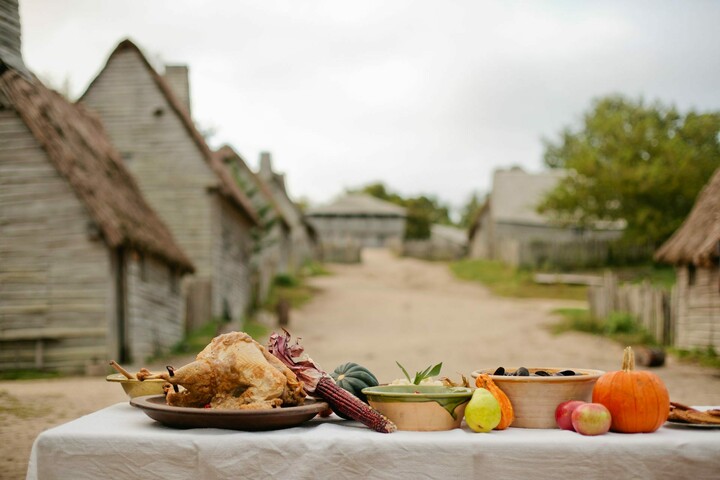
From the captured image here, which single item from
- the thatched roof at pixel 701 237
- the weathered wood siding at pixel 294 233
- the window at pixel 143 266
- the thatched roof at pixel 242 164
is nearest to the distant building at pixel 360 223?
the weathered wood siding at pixel 294 233

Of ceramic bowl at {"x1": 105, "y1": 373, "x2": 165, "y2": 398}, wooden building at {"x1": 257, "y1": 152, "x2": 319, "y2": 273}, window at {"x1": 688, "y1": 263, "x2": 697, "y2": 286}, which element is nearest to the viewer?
ceramic bowl at {"x1": 105, "y1": 373, "x2": 165, "y2": 398}

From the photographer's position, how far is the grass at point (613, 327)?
54.0ft

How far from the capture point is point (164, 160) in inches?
738

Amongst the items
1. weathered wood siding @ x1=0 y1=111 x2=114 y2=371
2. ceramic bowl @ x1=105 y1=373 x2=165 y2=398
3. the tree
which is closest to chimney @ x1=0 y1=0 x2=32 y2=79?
weathered wood siding @ x1=0 y1=111 x2=114 y2=371

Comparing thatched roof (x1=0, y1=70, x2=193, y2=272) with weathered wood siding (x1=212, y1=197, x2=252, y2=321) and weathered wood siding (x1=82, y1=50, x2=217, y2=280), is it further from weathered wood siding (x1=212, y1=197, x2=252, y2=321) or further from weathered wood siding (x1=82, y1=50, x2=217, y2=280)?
weathered wood siding (x1=212, y1=197, x2=252, y2=321)

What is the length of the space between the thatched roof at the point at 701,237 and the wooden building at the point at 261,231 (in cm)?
1302

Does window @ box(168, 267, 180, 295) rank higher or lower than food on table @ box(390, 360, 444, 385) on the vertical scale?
lower

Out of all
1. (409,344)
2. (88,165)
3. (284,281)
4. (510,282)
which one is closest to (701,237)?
(409,344)

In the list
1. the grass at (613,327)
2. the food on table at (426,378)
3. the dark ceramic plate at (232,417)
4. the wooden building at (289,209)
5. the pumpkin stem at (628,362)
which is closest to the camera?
the dark ceramic plate at (232,417)

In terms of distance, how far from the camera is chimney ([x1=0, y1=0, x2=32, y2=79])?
6.86m

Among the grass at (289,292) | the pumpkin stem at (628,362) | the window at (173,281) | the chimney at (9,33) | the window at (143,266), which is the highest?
the chimney at (9,33)

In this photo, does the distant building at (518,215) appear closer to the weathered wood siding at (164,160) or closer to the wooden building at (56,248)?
the weathered wood siding at (164,160)

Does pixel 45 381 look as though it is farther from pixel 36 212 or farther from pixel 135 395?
pixel 135 395

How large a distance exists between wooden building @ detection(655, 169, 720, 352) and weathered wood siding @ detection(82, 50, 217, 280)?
1068 cm
